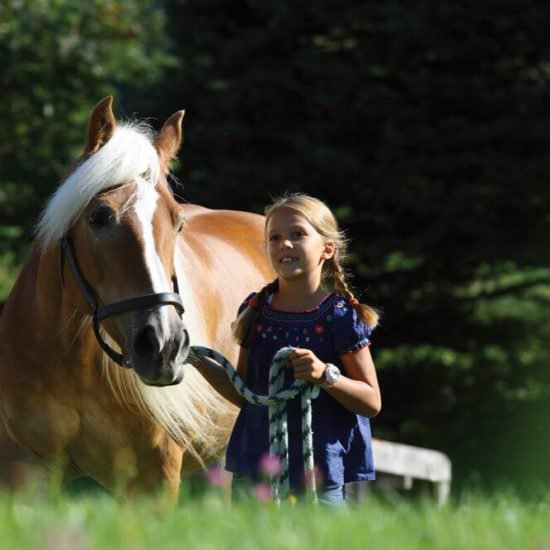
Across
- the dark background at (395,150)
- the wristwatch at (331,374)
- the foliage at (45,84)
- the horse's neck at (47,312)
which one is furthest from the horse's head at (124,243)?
the foliage at (45,84)

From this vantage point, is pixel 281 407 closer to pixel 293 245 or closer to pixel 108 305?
pixel 293 245

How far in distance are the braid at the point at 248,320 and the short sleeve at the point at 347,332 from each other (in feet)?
1.03

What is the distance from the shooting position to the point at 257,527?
9.84ft

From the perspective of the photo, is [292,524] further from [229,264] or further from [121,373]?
[229,264]

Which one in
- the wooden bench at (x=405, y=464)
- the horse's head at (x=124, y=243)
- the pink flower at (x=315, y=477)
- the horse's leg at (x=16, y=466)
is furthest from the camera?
the wooden bench at (x=405, y=464)

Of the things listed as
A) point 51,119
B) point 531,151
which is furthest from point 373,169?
point 51,119

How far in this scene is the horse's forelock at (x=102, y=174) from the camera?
4.80 meters

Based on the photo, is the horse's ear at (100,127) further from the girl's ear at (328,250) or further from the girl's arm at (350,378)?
the girl's arm at (350,378)

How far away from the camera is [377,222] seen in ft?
47.3

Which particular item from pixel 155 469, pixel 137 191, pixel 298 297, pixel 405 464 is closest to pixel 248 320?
pixel 298 297

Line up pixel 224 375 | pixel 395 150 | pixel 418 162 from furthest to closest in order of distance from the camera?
pixel 395 150 < pixel 418 162 < pixel 224 375

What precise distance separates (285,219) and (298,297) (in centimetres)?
30

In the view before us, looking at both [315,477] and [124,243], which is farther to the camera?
[124,243]

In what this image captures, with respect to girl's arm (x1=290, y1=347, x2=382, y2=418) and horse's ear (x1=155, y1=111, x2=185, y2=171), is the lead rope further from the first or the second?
horse's ear (x1=155, y1=111, x2=185, y2=171)
